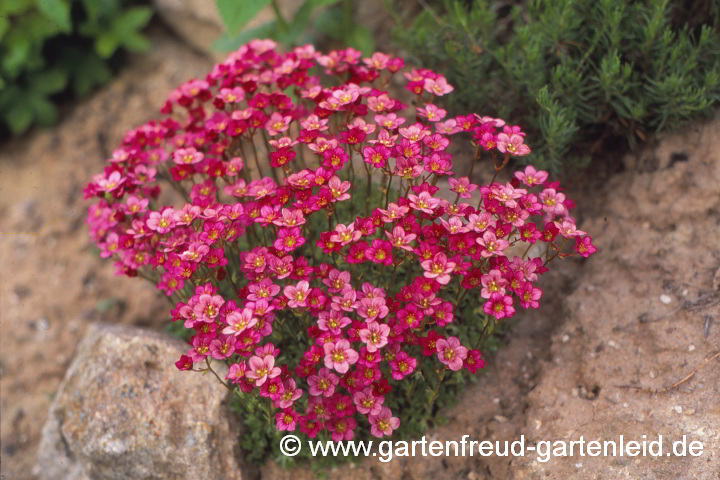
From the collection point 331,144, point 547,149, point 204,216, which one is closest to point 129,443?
point 204,216

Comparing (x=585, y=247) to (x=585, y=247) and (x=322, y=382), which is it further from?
(x=322, y=382)

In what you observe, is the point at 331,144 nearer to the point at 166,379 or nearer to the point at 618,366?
the point at 166,379

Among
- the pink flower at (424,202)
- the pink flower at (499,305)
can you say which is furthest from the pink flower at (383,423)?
the pink flower at (424,202)

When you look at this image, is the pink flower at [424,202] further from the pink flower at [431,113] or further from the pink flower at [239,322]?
the pink flower at [239,322]

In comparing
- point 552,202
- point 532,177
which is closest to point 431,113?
point 532,177

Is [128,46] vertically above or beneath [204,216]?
beneath

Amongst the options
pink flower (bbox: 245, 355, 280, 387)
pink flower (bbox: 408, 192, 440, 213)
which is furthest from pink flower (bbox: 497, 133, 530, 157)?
pink flower (bbox: 245, 355, 280, 387)

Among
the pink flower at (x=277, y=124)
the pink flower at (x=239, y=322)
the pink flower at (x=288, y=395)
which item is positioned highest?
the pink flower at (x=277, y=124)
